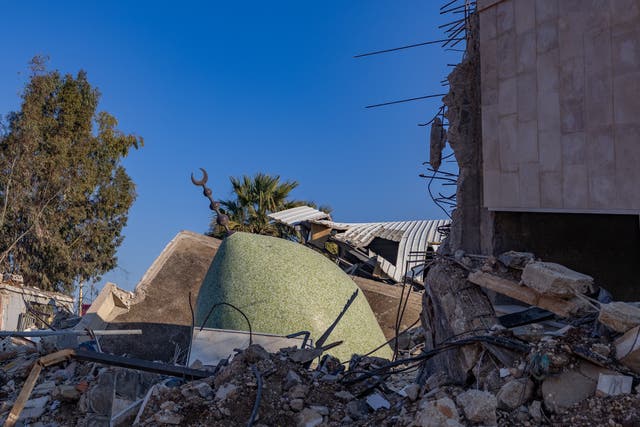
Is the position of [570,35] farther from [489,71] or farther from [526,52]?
[489,71]

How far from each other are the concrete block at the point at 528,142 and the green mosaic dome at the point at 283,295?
3.01 meters

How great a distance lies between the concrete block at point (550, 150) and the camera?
6.40 meters

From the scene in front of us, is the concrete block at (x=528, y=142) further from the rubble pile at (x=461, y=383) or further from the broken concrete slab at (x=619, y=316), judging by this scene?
the broken concrete slab at (x=619, y=316)

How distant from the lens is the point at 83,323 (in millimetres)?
10844

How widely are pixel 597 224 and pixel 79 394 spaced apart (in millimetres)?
6302

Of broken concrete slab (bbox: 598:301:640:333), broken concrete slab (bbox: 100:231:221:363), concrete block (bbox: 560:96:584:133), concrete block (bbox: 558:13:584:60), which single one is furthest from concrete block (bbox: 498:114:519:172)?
broken concrete slab (bbox: 100:231:221:363)

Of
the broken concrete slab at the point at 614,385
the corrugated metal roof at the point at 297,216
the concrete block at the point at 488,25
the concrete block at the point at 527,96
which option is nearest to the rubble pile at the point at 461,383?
the broken concrete slab at the point at 614,385

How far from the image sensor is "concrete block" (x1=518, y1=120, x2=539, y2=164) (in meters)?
6.70

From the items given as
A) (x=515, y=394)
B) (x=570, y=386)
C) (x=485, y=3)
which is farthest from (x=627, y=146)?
(x=515, y=394)

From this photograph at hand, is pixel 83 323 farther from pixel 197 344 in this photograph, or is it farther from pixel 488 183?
pixel 488 183

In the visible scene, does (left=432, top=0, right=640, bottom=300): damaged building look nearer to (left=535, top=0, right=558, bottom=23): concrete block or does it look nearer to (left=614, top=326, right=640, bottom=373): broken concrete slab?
(left=535, top=0, right=558, bottom=23): concrete block

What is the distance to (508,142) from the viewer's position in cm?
703

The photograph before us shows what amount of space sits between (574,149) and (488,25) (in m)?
2.08

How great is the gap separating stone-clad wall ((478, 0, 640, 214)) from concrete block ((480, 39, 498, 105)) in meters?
0.01
